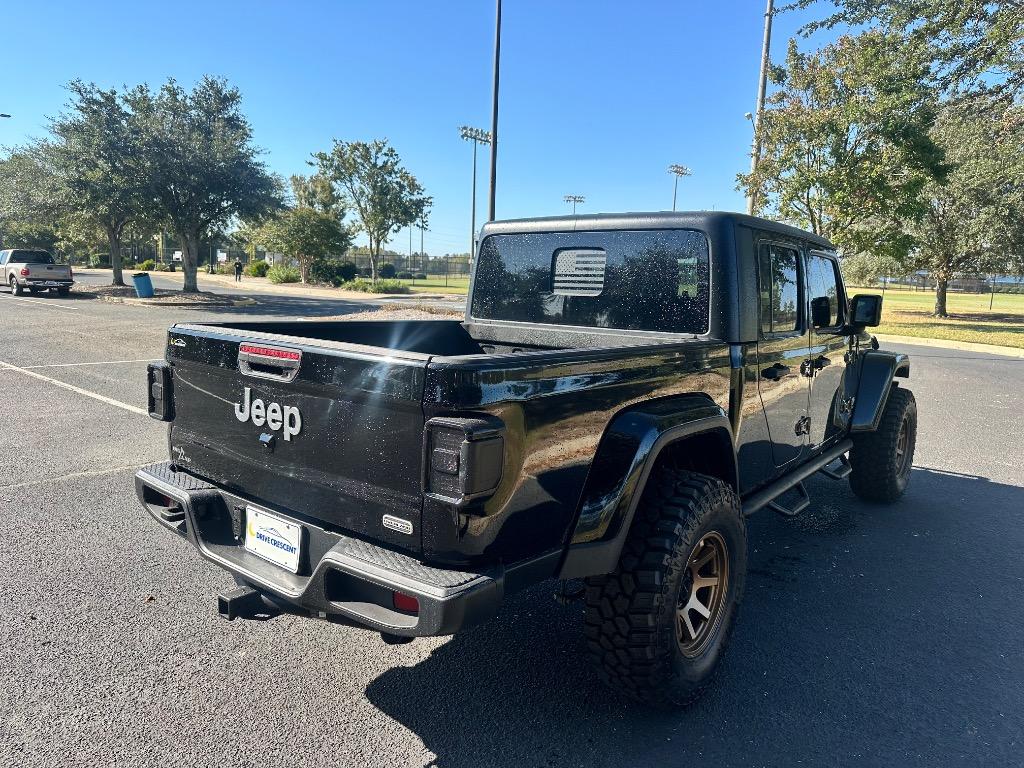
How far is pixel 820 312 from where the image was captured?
3.81 meters

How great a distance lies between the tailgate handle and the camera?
228 centimetres

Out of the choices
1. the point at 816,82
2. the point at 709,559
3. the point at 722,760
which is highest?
the point at 816,82

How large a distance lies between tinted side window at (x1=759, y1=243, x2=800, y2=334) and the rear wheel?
1.64 metres

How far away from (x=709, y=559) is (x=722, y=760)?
0.74m

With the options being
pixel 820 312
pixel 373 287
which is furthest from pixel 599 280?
pixel 373 287

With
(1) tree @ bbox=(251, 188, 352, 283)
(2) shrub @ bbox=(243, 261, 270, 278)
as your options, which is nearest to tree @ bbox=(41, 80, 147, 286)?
(1) tree @ bbox=(251, 188, 352, 283)

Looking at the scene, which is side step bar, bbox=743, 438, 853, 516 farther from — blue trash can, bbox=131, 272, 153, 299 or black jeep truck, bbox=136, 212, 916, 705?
blue trash can, bbox=131, 272, 153, 299

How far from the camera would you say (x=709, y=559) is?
276cm

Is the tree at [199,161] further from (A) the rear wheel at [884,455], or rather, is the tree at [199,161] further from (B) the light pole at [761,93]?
(A) the rear wheel at [884,455]

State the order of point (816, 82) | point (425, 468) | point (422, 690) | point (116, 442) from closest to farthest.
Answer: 1. point (425, 468)
2. point (422, 690)
3. point (116, 442)
4. point (816, 82)

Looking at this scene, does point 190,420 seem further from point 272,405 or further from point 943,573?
point 943,573

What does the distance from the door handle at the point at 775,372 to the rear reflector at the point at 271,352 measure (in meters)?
2.21

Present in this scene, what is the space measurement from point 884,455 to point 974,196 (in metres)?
24.9

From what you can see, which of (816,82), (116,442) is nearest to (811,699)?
(116,442)
